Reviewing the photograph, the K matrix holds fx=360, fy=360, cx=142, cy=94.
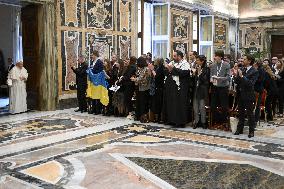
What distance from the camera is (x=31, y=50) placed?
10.3 m

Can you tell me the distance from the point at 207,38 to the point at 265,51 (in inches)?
108

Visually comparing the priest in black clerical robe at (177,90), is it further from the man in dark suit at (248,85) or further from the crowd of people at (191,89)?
the man in dark suit at (248,85)

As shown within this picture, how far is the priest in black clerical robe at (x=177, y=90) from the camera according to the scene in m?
7.56

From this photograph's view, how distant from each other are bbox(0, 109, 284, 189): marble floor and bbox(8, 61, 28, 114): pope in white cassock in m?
1.54

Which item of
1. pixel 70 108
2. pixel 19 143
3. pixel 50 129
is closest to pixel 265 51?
pixel 70 108

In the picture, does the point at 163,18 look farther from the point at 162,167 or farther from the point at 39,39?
the point at 162,167

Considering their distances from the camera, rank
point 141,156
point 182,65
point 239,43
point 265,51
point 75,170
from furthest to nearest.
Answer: point 239,43 < point 265,51 < point 182,65 < point 141,156 < point 75,170

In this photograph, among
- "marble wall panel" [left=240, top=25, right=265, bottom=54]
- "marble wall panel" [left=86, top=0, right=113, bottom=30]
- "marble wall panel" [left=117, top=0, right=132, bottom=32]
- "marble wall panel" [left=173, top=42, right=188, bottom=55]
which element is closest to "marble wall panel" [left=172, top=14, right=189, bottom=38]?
"marble wall panel" [left=173, top=42, right=188, bottom=55]

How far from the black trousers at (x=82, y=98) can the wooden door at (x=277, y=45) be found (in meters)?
11.1

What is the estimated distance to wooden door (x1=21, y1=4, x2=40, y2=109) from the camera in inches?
397

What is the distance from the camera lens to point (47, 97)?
33.0ft

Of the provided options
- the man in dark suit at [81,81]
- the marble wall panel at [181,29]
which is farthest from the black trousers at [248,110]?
the marble wall panel at [181,29]

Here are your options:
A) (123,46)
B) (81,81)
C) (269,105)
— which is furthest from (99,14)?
(269,105)

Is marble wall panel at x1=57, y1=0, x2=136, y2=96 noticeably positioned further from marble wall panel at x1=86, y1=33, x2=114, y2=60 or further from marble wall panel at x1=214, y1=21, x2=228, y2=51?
marble wall panel at x1=214, y1=21, x2=228, y2=51
